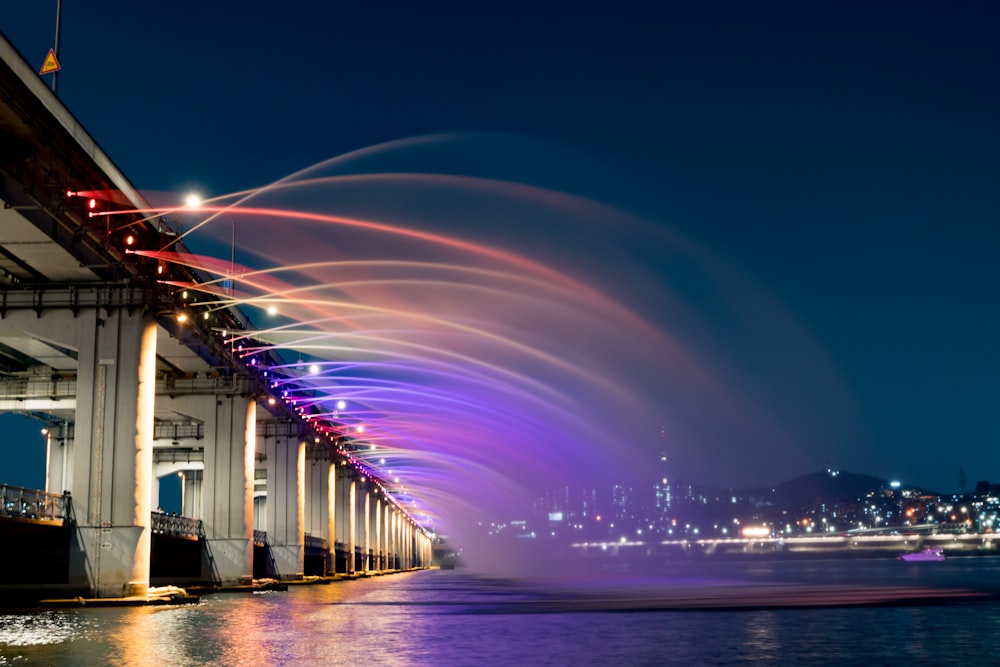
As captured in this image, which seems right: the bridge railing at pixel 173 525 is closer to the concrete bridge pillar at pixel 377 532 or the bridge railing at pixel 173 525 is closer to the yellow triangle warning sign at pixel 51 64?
the yellow triangle warning sign at pixel 51 64

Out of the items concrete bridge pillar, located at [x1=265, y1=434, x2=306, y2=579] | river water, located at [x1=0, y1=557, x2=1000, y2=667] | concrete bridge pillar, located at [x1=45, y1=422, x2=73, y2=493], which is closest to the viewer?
river water, located at [x1=0, y1=557, x2=1000, y2=667]

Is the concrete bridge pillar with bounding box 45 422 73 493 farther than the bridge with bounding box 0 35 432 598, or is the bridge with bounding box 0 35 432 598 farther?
the concrete bridge pillar with bounding box 45 422 73 493

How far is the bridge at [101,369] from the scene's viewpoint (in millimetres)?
37781

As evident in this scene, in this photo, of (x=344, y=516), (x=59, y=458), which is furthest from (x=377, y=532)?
(x=59, y=458)

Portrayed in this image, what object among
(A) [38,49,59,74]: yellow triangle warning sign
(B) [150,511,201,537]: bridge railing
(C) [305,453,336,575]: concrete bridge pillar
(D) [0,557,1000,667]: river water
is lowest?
(D) [0,557,1000,667]: river water

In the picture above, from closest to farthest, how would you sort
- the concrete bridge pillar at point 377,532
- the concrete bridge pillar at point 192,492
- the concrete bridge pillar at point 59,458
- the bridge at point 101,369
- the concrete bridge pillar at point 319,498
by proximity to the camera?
the bridge at point 101,369 → the concrete bridge pillar at point 59,458 → the concrete bridge pillar at point 319,498 → the concrete bridge pillar at point 192,492 → the concrete bridge pillar at point 377,532

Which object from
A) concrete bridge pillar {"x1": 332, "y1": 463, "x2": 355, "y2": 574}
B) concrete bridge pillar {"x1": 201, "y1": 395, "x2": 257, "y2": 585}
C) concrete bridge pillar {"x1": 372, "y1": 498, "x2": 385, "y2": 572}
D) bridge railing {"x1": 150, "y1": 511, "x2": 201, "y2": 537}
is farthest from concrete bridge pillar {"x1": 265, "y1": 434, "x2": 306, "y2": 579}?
concrete bridge pillar {"x1": 372, "y1": 498, "x2": 385, "y2": 572}

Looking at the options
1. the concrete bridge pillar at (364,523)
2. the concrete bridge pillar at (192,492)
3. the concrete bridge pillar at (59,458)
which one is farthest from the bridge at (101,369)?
the concrete bridge pillar at (364,523)

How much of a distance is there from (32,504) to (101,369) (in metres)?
5.84

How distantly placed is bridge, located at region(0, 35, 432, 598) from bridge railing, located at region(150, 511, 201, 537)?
0.44 ft

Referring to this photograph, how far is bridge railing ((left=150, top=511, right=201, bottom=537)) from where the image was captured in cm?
5788

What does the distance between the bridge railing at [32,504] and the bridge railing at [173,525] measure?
979 cm

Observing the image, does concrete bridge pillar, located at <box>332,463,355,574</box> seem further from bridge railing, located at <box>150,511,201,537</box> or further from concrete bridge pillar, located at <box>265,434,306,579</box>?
bridge railing, located at <box>150,511,201,537</box>

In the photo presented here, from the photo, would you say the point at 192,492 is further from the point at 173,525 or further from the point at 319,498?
the point at 173,525
